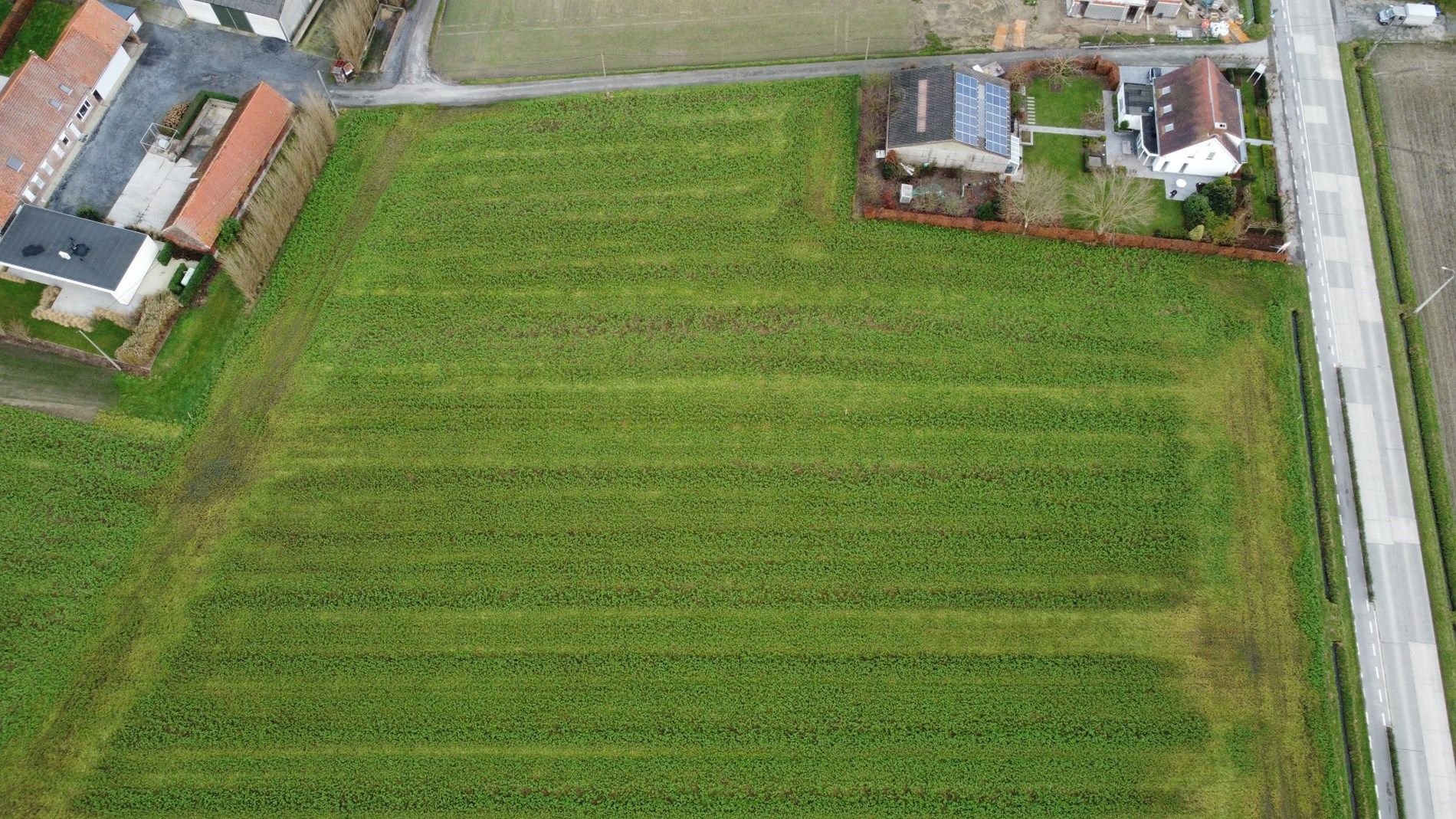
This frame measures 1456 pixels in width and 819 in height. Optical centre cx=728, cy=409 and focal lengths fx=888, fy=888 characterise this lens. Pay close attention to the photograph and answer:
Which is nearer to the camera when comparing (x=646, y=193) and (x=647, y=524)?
(x=647, y=524)

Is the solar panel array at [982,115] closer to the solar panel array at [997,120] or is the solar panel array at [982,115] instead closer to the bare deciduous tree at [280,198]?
the solar panel array at [997,120]

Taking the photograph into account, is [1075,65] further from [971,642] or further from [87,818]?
[87,818]

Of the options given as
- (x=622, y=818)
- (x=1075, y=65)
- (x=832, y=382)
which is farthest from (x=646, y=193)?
(x=622, y=818)

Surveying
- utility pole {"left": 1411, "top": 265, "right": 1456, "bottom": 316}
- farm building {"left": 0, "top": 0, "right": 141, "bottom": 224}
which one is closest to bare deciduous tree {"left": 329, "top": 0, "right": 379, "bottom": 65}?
farm building {"left": 0, "top": 0, "right": 141, "bottom": 224}

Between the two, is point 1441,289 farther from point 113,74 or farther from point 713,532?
point 113,74

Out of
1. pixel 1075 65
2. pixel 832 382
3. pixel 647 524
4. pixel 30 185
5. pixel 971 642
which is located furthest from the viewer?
pixel 1075 65

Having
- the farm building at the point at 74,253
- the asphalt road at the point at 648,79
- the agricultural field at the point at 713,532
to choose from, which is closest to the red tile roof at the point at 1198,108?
the asphalt road at the point at 648,79
